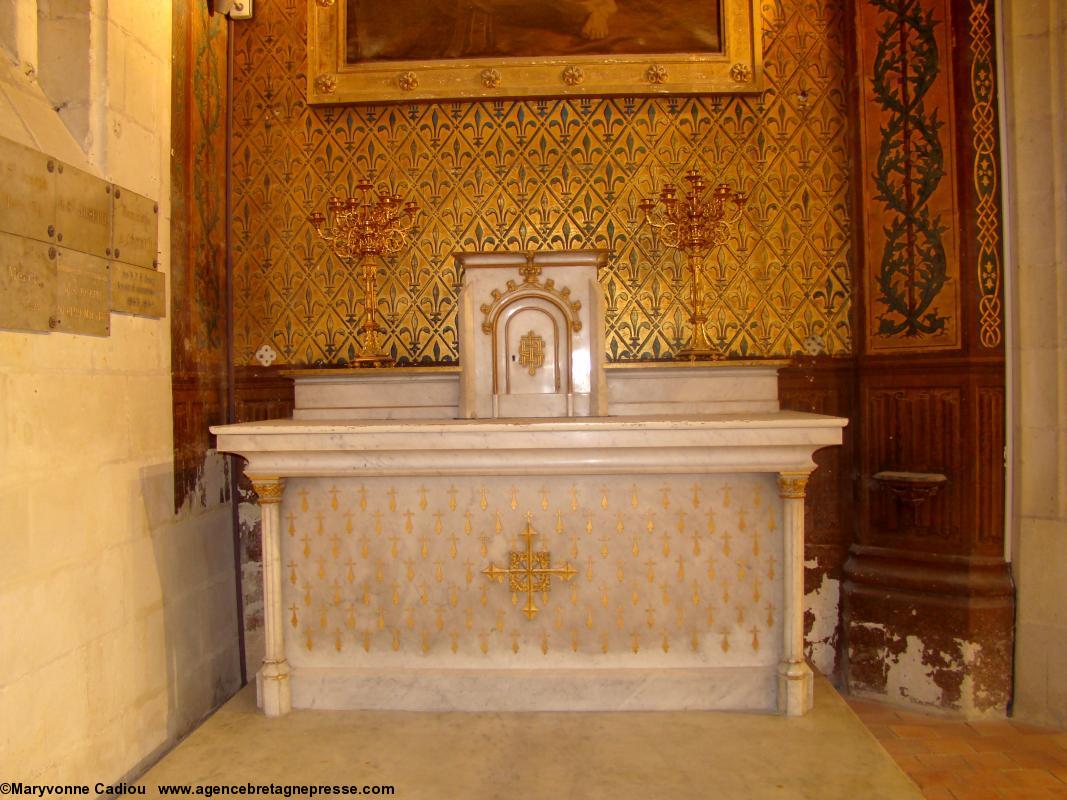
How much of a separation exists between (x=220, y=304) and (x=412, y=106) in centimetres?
148

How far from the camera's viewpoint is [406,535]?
10.5 feet

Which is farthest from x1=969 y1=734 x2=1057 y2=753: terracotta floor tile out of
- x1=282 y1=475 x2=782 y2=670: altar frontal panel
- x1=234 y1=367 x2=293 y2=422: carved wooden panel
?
x1=234 y1=367 x2=293 y2=422: carved wooden panel

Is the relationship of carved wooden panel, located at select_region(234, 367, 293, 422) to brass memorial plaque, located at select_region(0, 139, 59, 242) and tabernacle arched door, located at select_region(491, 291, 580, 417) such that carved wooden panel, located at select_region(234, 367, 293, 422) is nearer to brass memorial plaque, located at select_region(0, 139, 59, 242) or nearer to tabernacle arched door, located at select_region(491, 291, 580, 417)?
tabernacle arched door, located at select_region(491, 291, 580, 417)

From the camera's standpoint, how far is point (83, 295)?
2656 mm

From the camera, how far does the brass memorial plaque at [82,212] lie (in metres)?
2.56

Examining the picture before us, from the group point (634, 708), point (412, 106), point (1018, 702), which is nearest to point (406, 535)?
point (634, 708)

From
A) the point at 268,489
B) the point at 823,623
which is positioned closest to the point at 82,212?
the point at 268,489

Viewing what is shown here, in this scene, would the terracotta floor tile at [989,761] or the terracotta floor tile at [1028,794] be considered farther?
the terracotta floor tile at [989,761]

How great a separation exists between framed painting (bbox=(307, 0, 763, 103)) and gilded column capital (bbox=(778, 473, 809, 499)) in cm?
215

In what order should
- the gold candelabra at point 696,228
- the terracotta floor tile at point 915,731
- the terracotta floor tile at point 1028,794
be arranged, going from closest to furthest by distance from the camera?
the terracotta floor tile at point 1028,794 < the terracotta floor tile at point 915,731 < the gold candelabra at point 696,228

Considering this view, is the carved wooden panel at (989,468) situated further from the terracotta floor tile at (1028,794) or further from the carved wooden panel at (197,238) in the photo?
the carved wooden panel at (197,238)

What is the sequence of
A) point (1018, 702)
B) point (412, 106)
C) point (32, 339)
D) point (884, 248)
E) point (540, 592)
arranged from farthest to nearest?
point (412, 106) < point (884, 248) < point (1018, 702) < point (540, 592) < point (32, 339)

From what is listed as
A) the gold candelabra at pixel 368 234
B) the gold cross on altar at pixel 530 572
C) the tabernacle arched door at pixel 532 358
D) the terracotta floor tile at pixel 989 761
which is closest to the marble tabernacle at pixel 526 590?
the gold cross on altar at pixel 530 572

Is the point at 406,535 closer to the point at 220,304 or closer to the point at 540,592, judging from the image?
the point at 540,592
